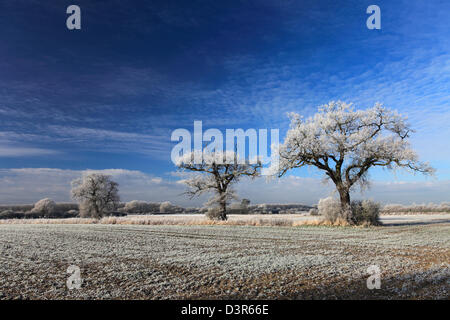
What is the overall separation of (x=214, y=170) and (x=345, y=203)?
1251 cm

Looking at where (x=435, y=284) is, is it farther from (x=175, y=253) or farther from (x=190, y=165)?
(x=190, y=165)

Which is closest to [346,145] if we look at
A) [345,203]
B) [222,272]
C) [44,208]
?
[345,203]

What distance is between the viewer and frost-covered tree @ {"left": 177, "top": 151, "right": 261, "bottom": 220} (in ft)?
94.9

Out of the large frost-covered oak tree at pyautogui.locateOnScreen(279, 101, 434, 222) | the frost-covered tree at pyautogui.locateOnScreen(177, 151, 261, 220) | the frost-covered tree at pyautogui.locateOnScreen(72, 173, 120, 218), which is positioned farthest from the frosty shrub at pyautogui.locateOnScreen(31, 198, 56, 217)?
the large frost-covered oak tree at pyautogui.locateOnScreen(279, 101, 434, 222)

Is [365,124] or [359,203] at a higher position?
[365,124]

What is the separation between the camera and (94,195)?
41656 millimetres

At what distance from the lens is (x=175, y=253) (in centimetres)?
920

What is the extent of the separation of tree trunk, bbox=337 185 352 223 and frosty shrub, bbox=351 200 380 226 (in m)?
0.44

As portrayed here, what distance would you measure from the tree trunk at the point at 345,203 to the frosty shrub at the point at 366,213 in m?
0.44

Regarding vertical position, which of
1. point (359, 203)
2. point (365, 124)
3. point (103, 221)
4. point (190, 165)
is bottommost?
point (103, 221)

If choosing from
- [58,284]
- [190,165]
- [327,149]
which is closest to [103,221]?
[190,165]
